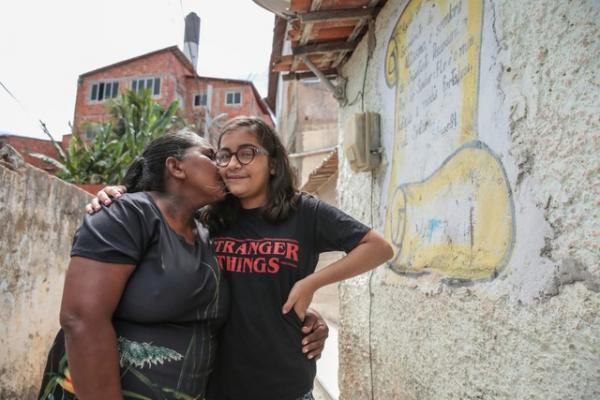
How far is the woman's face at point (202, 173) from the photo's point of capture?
1736 mm

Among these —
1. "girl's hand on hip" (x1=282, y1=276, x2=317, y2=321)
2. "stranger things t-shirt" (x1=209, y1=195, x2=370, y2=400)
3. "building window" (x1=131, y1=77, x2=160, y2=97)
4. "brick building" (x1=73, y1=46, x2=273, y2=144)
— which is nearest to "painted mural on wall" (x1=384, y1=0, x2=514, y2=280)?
"stranger things t-shirt" (x1=209, y1=195, x2=370, y2=400)

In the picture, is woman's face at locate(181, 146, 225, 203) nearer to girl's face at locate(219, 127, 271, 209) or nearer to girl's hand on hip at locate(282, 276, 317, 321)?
girl's face at locate(219, 127, 271, 209)

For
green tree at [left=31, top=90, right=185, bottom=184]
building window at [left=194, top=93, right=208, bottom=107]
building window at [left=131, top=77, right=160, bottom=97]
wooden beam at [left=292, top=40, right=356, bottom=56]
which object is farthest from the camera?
building window at [left=194, top=93, right=208, bottom=107]

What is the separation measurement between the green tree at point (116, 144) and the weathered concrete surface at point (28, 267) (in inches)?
422

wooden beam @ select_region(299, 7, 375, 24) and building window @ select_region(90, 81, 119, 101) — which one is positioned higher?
building window @ select_region(90, 81, 119, 101)

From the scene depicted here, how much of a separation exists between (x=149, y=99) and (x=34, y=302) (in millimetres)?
16729

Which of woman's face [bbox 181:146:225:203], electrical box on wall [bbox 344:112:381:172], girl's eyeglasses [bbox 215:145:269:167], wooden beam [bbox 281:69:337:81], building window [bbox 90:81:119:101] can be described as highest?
building window [bbox 90:81:119:101]

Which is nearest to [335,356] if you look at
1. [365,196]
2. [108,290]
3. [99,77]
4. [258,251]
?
[365,196]

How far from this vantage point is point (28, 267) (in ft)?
10.9

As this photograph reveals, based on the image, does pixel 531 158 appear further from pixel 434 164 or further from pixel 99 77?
pixel 99 77

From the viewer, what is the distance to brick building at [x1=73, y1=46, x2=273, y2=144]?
2667cm

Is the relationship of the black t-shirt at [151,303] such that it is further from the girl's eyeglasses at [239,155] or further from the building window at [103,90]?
the building window at [103,90]

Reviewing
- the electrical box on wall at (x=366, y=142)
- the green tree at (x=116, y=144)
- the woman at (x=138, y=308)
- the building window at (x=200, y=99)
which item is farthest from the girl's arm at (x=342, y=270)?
the building window at (x=200, y=99)

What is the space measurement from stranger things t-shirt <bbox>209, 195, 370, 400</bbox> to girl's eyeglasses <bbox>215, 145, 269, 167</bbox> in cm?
29
